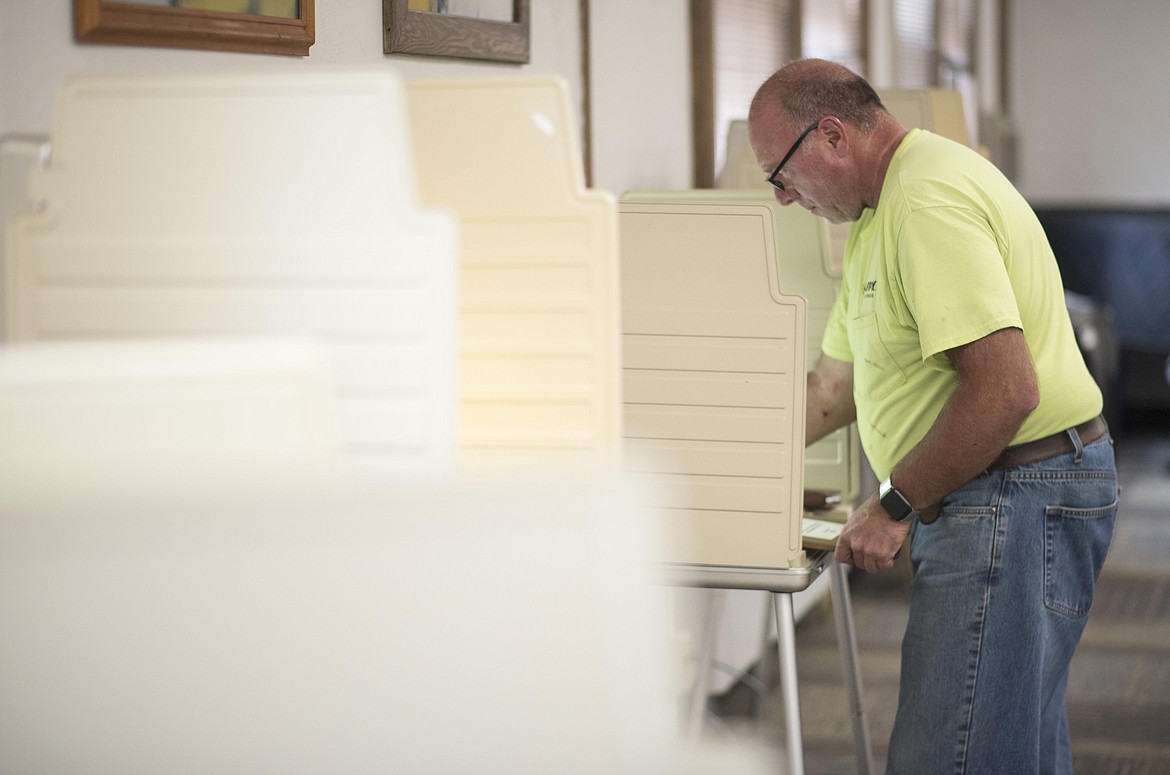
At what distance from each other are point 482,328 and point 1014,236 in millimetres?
879

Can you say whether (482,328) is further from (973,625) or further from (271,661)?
(973,625)

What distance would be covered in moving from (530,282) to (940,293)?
0.72 meters

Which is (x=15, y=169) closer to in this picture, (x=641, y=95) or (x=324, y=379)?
(x=324, y=379)

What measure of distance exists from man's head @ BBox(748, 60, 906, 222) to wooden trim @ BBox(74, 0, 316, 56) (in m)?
0.62

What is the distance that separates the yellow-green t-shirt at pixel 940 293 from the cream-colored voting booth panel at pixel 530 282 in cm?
69

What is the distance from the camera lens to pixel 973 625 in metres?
1.83

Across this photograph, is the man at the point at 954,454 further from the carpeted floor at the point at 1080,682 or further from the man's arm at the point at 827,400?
the carpeted floor at the point at 1080,682

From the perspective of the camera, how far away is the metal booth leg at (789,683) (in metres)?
1.87

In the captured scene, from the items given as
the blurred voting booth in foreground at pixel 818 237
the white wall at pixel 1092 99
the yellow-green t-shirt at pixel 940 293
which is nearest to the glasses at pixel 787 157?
the yellow-green t-shirt at pixel 940 293

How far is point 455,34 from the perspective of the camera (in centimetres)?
212

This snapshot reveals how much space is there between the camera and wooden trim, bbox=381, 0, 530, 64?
6.44 ft

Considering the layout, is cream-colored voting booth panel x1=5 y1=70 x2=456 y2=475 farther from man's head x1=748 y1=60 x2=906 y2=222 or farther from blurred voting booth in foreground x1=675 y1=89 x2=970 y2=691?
blurred voting booth in foreground x1=675 y1=89 x2=970 y2=691

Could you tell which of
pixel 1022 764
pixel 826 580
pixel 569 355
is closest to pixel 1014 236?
pixel 1022 764

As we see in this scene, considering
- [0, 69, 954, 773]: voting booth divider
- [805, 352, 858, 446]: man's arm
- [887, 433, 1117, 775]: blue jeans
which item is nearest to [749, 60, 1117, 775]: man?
[887, 433, 1117, 775]: blue jeans
